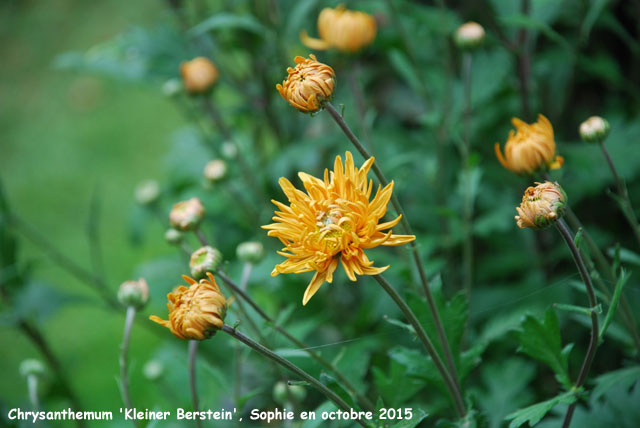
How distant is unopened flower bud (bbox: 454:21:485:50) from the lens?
972 millimetres

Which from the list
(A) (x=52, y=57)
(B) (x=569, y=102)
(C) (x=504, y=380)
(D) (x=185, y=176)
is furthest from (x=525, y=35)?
(A) (x=52, y=57)

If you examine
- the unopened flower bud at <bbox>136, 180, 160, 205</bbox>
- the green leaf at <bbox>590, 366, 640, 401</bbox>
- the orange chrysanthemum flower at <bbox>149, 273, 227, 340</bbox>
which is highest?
the unopened flower bud at <bbox>136, 180, 160, 205</bbox>

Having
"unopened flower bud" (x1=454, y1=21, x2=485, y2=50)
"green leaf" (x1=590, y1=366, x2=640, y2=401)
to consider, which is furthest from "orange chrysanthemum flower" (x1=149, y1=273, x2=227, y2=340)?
"unopened flower bud" (x1=454, y1=21, x2=485, y2=50)

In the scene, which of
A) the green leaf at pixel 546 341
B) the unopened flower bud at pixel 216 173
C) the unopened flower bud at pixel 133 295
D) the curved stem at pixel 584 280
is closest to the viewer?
the curved stem at pixel 584 280

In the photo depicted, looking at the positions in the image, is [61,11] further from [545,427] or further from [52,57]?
[545,427]

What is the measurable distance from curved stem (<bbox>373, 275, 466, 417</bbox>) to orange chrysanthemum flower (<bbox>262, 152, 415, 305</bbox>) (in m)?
0.03

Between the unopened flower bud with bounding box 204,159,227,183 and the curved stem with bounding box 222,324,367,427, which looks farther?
the unopened flower bud with bounding box 204,159,227,183

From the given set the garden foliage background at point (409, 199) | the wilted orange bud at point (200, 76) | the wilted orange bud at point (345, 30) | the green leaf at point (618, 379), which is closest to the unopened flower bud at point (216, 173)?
the garden foliage background at point (409, 199)

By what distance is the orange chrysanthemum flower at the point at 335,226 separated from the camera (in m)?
0.59

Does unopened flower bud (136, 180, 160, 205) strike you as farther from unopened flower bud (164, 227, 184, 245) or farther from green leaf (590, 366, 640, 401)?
green leaf (590, 366, 640, 401)

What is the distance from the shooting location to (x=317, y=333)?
1279 mm

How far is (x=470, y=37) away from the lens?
0.97 metres

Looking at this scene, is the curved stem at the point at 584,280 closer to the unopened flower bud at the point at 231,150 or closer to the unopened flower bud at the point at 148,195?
the unopened flower bud at the point at 231,150

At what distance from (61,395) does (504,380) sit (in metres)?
0.92
